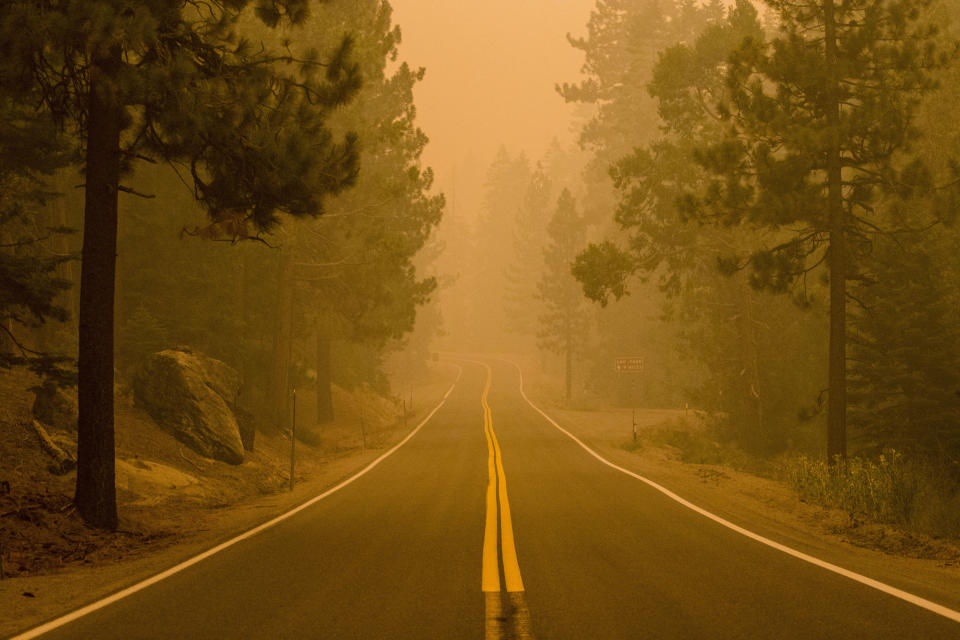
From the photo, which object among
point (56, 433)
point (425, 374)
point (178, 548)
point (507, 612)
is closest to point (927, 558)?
point (507, 612)

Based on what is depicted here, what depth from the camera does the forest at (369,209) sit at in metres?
10.6

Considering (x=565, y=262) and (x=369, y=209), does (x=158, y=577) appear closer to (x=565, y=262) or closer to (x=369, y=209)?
(x=369, y=209)

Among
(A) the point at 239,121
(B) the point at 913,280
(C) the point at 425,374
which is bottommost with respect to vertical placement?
(C) the point at 425,374

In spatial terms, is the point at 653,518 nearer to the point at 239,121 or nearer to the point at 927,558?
the point at 927,558

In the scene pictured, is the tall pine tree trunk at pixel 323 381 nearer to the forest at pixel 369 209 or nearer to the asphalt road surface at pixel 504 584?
the forest at pixel 369 209

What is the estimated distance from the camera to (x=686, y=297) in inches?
1330

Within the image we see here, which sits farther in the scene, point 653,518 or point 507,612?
point 653,518

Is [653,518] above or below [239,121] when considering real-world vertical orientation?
below

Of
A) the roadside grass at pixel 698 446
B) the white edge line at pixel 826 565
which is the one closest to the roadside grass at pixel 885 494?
the white edge line at pixel 826 565

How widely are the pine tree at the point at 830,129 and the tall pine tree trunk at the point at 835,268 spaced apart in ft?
0.08

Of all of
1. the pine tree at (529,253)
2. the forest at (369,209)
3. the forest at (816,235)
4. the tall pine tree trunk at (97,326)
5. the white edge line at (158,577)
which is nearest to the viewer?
the white edge line at (158,577)

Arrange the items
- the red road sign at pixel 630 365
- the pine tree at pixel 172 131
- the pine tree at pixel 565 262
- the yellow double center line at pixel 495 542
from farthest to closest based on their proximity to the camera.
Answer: the pine tree at pixel 565 262
the red road sign at pixel 630 365
the pine tree at pixel 172 131
the yellow double center line at pixel 495 542

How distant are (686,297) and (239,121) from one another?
26.0 meters

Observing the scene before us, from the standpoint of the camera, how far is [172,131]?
10445mm
